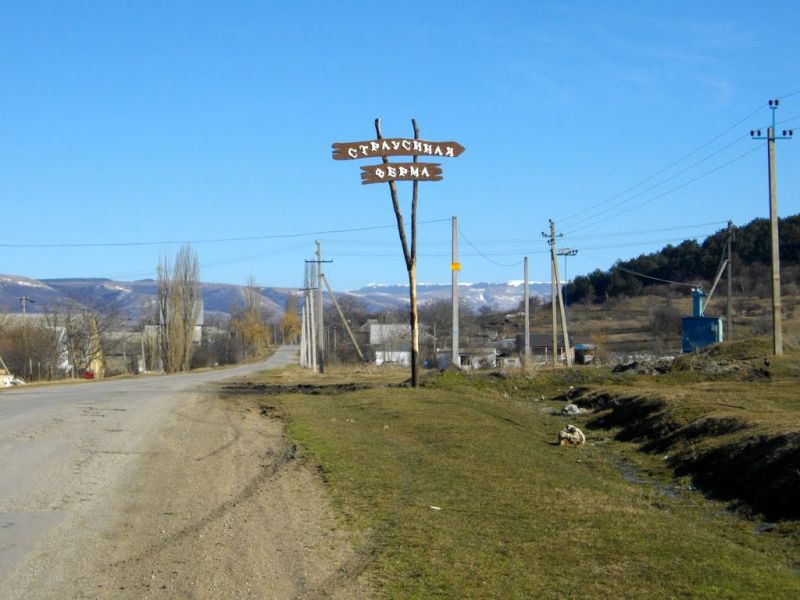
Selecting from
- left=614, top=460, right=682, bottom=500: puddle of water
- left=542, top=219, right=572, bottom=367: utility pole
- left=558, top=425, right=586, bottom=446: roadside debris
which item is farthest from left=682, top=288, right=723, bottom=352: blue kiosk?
left=614, top=460, right=682, bottom=500: puddle of water

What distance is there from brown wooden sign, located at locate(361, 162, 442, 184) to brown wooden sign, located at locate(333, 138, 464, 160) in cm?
32

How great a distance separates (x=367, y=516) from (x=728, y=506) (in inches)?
186

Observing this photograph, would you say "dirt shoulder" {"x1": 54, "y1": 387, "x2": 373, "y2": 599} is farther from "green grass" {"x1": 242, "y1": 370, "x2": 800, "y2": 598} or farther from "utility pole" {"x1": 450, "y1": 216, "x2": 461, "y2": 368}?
"utility pole" {"x1": 450, "y1": 216, "x2": 461, "y2": 368}

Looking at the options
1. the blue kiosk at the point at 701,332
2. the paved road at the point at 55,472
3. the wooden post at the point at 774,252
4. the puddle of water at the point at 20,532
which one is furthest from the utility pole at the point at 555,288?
the puddle of water at the point at 20,532

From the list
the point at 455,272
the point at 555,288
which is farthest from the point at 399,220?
the point at 555,288

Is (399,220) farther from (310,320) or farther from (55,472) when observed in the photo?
(310,320)

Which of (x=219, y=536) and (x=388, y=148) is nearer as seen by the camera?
(x=219, y=536)

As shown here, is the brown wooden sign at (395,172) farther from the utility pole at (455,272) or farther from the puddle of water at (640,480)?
the puddle of water at (640,480)

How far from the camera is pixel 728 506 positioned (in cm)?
1080

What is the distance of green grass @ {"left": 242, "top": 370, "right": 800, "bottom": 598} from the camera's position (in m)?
6.62

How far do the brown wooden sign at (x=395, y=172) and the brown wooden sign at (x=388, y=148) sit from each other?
1.07 ft

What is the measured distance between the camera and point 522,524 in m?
8.71

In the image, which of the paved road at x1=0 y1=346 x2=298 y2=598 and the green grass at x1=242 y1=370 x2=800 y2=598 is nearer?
the green grass at x1=242 y1=370 x2=800 y2=598

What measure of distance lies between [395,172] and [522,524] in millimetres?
17895
